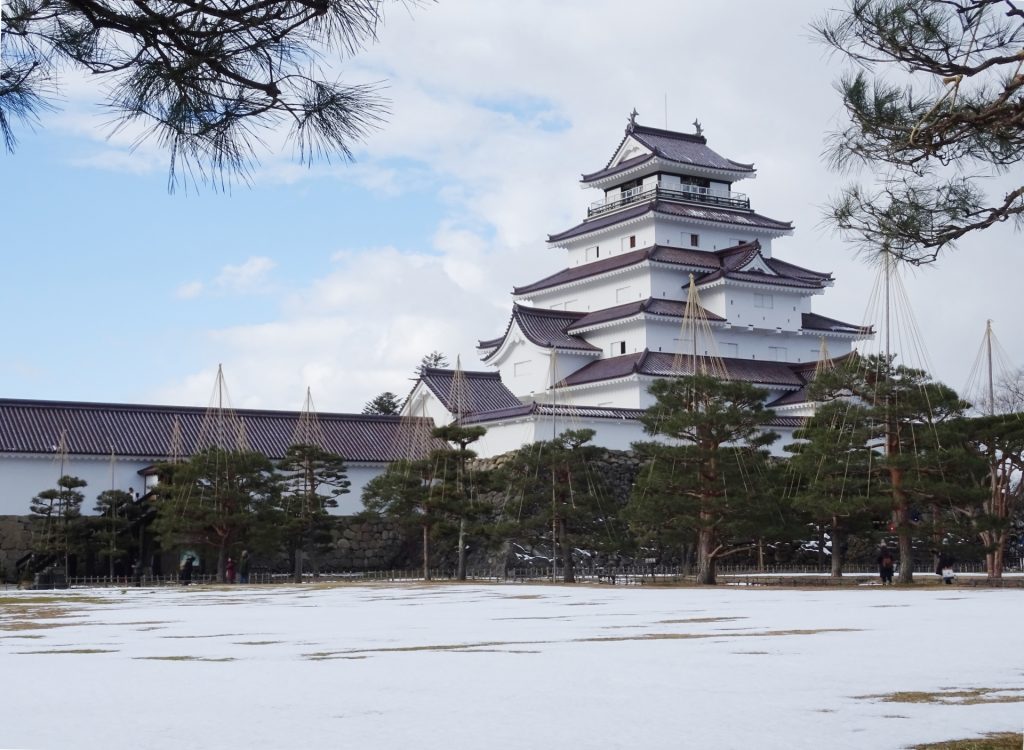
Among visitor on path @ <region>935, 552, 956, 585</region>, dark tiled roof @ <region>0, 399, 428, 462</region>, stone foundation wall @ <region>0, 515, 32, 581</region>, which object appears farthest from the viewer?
dark tiled roof @ <region>0, 399, 428, 462</region>

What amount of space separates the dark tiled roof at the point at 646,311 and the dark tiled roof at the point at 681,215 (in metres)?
3.27

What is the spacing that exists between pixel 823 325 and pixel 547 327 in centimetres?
994

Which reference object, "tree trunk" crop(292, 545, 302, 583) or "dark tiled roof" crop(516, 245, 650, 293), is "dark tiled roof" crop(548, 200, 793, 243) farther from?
Result: "tree trunk" crop(292, 545, 302, 583)

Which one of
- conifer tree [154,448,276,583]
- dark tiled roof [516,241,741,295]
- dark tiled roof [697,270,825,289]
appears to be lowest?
conifer tree [154,448,276,583]

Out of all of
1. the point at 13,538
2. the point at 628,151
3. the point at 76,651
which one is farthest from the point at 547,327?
the point at 76,651

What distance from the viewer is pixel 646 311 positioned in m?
38.6

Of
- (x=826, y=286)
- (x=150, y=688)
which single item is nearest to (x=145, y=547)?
(x=826, y=286)

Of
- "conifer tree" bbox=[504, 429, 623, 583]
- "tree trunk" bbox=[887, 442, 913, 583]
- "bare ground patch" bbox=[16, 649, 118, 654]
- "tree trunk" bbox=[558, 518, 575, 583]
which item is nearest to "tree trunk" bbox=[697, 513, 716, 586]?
"conifer tree" bbox=[504, 429, 623, 583]

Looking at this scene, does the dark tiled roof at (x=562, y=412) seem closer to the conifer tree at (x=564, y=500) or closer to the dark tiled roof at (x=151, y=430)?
the dark tiled roof at (x=151, y=430)

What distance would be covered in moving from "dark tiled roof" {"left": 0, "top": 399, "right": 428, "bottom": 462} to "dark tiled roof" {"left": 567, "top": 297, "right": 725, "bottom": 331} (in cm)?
759

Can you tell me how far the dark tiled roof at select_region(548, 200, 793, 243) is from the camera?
41.2 m

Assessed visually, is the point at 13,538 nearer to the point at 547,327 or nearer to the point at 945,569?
the point at 547,327

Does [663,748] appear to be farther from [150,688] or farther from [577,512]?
[577,512]

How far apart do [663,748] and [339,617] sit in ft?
32.1
